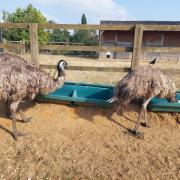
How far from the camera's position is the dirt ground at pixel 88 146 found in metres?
3.65

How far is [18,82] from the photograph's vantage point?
443cm

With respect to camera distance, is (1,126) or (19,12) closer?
(1,126)

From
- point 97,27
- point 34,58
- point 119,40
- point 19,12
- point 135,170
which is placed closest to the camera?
point 135,170

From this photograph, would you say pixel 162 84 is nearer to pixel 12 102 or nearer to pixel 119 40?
pixel 12 102

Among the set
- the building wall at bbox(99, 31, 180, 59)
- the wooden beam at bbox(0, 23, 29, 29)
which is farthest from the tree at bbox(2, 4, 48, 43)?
the wooden beam at bbox(0, 23, 29, 29)

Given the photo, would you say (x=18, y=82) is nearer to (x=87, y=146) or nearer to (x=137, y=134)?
(x=87, y=146)

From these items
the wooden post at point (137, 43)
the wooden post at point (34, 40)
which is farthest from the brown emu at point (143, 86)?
the wooden post at point (34, 40)

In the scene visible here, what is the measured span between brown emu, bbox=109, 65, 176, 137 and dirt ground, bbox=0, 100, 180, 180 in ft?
1.46

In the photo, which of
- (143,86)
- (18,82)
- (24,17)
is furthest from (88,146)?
(24,17)

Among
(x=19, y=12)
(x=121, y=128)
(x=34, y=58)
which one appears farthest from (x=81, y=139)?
(x=19, y=12)

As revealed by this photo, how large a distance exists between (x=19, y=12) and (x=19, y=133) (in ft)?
89.2

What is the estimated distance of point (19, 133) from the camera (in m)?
4.59

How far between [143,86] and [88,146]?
134 cm

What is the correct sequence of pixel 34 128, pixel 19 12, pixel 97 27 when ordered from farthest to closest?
pixel 19 12
pixel 97 27
pixel 34 128
